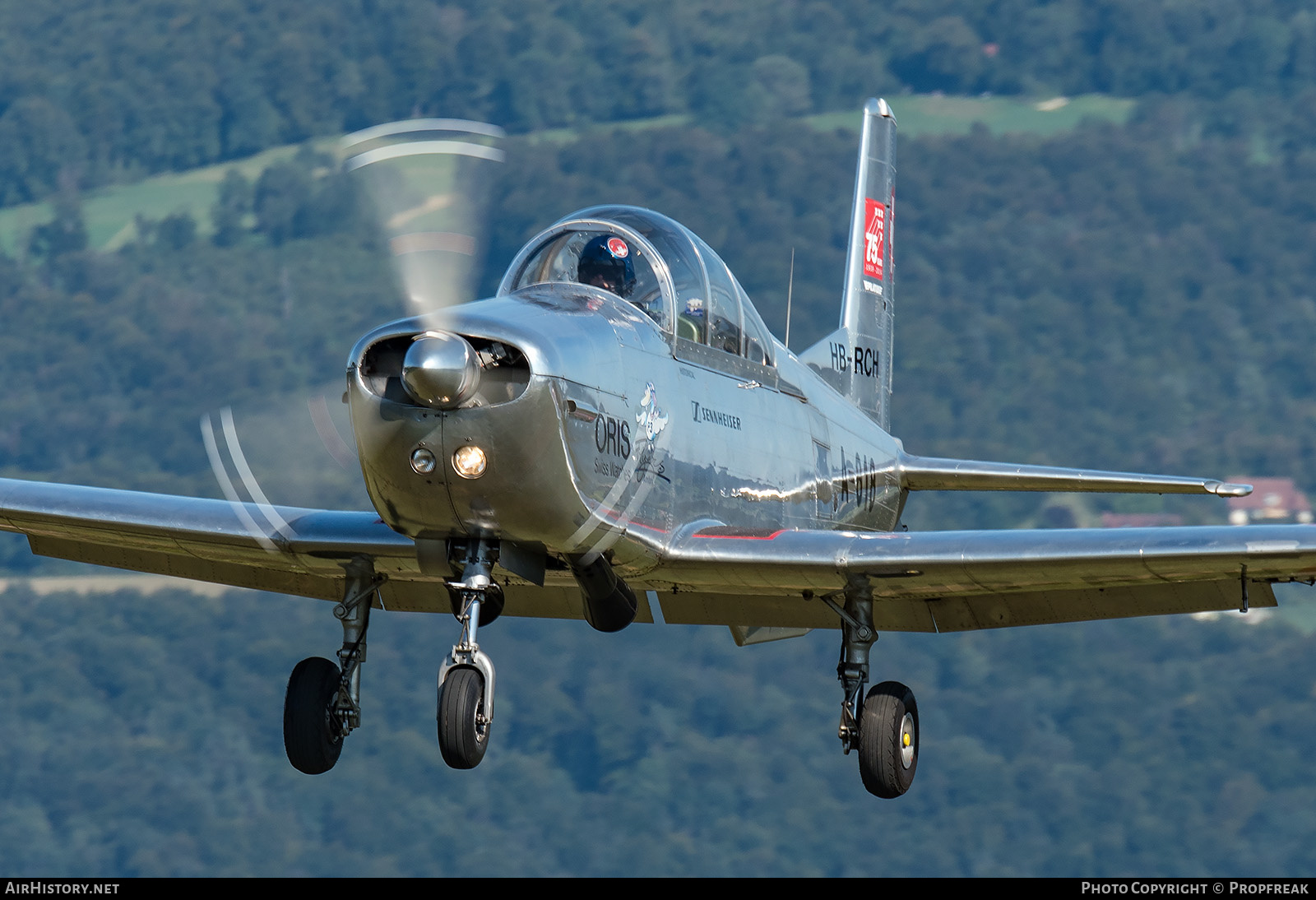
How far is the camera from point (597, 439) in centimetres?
1234

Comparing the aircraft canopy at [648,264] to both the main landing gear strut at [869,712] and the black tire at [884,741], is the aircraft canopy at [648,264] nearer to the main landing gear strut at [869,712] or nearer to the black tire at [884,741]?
the main landing gear strut at [869,712]

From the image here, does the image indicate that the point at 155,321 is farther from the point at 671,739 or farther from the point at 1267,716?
the point at 1267,716

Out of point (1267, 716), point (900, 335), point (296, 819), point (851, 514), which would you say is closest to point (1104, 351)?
point (900, 335)

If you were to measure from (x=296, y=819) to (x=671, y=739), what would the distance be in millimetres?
18787

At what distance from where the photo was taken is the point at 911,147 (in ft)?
627

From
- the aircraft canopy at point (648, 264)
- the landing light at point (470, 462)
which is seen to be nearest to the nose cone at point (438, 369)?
the landing light at point (470, 462)

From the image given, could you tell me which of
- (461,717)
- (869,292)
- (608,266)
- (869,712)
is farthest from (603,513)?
(869,292)

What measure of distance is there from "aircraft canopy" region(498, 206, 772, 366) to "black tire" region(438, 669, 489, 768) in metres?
2.86

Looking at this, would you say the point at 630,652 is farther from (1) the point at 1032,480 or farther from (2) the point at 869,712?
(2) the point at 869,712

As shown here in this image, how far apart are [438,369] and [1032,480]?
7360 millimetres

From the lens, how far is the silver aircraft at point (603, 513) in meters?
11.7

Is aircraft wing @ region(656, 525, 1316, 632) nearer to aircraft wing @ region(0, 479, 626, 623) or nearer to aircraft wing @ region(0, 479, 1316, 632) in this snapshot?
aircraft wing @ region(0, 479, 1316, 632)

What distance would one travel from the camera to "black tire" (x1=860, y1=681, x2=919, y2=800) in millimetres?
14625

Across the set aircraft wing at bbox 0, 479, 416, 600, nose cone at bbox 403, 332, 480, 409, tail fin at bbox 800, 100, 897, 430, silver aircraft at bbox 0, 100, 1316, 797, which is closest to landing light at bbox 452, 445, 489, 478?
silver aircraft at bbox 0, 100, 1316, 797
